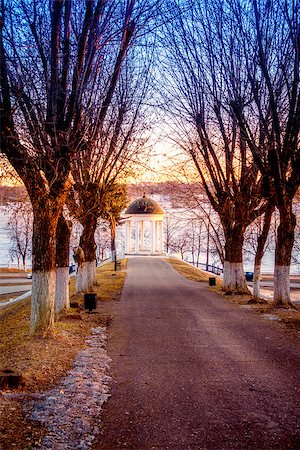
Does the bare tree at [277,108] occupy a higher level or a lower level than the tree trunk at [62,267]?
higher

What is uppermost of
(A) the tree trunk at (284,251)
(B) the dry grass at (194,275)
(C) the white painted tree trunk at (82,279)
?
(A) the tree trunk at (284,251)

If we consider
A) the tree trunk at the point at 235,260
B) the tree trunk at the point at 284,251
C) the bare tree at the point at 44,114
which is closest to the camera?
the bare tree at the point at 44,114

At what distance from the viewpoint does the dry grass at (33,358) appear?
17.6ft

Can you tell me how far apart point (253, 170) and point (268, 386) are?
498 inches

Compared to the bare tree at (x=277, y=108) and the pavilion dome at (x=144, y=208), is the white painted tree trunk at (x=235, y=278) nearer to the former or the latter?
the bare tree at (x=277, y=108)

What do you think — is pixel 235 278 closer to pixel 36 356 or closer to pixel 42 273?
pixel 42 273

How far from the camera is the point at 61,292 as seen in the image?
45.5 ft

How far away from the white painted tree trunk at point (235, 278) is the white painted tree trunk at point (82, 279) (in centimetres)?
666

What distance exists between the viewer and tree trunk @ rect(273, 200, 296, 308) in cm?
1555

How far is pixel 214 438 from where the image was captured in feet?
17.2

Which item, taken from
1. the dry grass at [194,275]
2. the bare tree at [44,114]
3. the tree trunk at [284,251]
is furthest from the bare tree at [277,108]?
the dry grass at [194,275]

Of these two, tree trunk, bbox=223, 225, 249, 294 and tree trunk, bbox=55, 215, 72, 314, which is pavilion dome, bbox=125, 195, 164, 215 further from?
tree trunk, bbox=55, 215, 72, 314

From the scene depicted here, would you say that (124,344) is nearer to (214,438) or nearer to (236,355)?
(236,355)

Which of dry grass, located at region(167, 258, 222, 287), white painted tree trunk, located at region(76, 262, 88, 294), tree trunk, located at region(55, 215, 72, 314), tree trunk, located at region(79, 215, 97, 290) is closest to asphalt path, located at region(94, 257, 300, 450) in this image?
tree trunk, located at region(55, 215, 72, 314)
